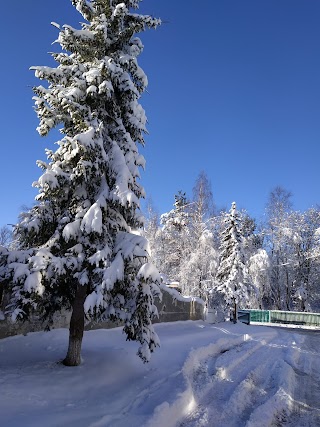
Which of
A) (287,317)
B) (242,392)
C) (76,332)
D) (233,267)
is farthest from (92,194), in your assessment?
(287,317)

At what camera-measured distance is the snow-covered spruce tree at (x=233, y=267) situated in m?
25.2

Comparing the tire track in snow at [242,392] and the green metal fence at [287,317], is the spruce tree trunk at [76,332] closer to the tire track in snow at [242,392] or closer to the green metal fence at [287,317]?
the tire track in snow at [242,392]

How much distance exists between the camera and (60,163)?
8133 millimetres

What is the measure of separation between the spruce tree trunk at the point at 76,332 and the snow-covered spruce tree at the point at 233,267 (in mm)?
18295

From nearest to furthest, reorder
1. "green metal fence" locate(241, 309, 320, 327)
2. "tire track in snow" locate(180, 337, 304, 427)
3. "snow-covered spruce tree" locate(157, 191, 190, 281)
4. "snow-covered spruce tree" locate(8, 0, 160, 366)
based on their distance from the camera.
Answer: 1. "tire track in snow" locate(180, 337, 304, 427)
2. "snow-covered spruce tree" locate(8, 0, 160, 366)
3. "snow-covered spruce tree" locate(157, 191, 190, 281)
4. "green metal fence" locate(241, 309, 320, 327)

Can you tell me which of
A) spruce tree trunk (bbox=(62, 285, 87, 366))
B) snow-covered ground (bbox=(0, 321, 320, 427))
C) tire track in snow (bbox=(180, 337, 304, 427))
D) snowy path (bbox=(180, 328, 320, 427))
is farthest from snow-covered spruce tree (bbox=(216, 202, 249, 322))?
spruce tree trunk (bbox=(62, 285, 87, 366))

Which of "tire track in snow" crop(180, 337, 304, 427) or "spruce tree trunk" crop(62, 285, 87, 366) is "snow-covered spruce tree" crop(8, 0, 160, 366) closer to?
"spruce tree trunk" crop(62, 285, 87, 366)

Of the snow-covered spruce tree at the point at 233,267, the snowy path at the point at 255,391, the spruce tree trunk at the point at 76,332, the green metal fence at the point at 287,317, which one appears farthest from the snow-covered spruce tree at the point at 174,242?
the spruce tree trunk at the point at 76,332

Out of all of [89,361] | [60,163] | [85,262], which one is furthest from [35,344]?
[60,163]

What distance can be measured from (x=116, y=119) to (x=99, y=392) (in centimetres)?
628

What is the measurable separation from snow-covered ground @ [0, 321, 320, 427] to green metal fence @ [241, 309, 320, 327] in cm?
2200

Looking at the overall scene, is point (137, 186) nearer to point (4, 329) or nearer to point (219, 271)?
point (4, 329)

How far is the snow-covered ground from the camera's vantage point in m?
5.48

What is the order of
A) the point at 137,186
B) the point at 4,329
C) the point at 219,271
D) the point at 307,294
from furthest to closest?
1. the point at 307,294
2. the point at 219,271
3. the point at 4,329
4. the point at 137,186
